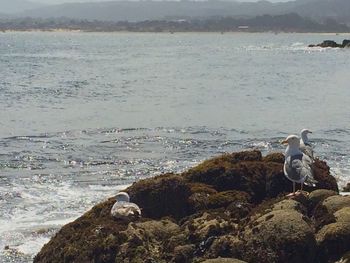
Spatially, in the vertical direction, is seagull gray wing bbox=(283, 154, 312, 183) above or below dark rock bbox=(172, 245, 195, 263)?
above

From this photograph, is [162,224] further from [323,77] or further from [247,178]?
[323,77]

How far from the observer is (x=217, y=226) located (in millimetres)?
9797

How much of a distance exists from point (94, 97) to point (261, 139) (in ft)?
56.8

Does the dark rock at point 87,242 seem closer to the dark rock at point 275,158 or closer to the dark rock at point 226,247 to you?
the dark rock at point 226,247

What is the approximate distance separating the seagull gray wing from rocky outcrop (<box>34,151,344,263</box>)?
0.39 m

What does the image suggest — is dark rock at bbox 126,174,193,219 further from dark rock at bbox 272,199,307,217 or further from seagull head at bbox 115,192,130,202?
dark rock at bbox 272,199,307,217

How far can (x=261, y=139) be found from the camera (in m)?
25.3

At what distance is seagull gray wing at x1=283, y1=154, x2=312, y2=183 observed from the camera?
1137 cm

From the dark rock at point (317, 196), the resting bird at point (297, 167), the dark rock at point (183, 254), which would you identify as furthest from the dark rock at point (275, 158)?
the dark rock at point (183, 254)

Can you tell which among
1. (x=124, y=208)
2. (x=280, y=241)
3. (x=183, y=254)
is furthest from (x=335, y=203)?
(x=124, y=208)

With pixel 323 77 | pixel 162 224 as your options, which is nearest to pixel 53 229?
pixel 162 224

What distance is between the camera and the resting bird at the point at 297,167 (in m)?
11.4

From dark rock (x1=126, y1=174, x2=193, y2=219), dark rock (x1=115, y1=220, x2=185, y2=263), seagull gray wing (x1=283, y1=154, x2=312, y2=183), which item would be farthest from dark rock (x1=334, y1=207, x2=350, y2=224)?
dark rock (x1=126, y1=174, x2=193, y2=219)

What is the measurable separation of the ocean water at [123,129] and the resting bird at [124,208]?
2.26m
